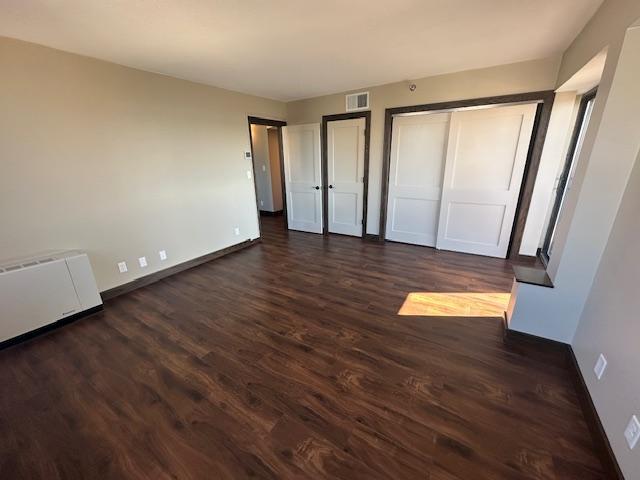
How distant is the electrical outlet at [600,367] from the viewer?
53.6 inches

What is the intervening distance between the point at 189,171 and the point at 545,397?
4.06 meters

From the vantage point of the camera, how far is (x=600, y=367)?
4.56 ft

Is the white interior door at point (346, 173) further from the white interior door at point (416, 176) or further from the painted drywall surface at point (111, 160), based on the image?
the painted drywall surface at point (111, 160)

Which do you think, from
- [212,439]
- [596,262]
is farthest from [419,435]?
[596,262]

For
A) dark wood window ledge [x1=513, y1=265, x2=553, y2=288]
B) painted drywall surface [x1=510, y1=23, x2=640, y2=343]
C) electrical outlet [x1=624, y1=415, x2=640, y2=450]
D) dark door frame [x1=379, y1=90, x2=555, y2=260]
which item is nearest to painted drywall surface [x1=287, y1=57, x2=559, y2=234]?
dark door frame [x1=379, y1=90, x2=555, y2=260]

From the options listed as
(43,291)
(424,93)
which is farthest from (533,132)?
(43,291)

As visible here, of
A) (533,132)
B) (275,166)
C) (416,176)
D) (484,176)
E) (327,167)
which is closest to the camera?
(533,132)

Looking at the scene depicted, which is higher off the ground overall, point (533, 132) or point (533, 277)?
point (533, 132)

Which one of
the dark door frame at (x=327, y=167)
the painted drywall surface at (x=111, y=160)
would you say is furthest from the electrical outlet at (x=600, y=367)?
the painted drywall surface at (x=111, y=160)

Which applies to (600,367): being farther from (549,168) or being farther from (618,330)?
(549,168)

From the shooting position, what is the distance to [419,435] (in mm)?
1337

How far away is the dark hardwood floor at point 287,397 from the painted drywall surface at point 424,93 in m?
2.28

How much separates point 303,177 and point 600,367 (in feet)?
14.3

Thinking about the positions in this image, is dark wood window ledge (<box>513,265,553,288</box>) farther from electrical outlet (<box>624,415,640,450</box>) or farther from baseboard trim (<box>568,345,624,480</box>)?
electrical outlet (<box>624,415,640,450</box>)
